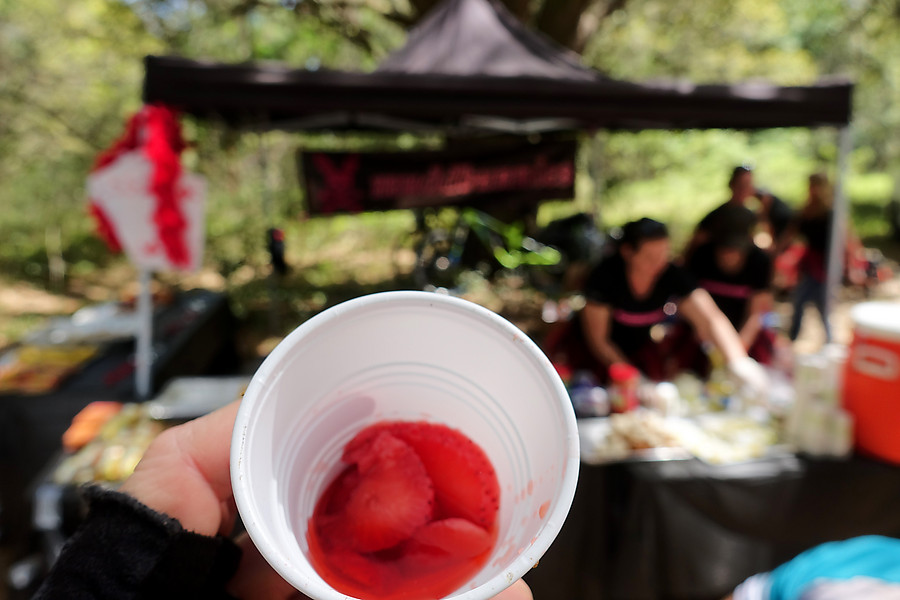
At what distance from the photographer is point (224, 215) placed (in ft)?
37.6

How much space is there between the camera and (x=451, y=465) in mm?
902

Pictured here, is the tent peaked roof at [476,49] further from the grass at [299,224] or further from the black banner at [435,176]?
the grass at [299,224]

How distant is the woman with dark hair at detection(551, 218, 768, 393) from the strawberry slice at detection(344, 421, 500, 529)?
6.08 feet

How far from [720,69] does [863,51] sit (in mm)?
6804

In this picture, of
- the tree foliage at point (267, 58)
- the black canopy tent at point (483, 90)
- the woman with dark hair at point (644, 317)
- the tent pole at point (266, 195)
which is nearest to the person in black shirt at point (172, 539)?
the woman with dark hair at point (644, 317)

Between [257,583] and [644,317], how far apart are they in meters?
2.36

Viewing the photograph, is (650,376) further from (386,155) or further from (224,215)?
(224,215)

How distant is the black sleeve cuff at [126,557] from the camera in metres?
0.69

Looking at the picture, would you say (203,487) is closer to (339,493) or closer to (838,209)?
(339,493)

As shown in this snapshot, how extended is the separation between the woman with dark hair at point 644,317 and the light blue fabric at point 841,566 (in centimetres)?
134

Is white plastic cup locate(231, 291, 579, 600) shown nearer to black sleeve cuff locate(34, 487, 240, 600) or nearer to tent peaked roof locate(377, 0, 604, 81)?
black sleeve cuff locate(34, 487, 240, 600)

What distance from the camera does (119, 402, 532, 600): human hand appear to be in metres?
0.80

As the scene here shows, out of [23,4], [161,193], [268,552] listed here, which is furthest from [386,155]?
[23,4]

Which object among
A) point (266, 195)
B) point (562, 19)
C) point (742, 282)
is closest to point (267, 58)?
point (562, 19)
